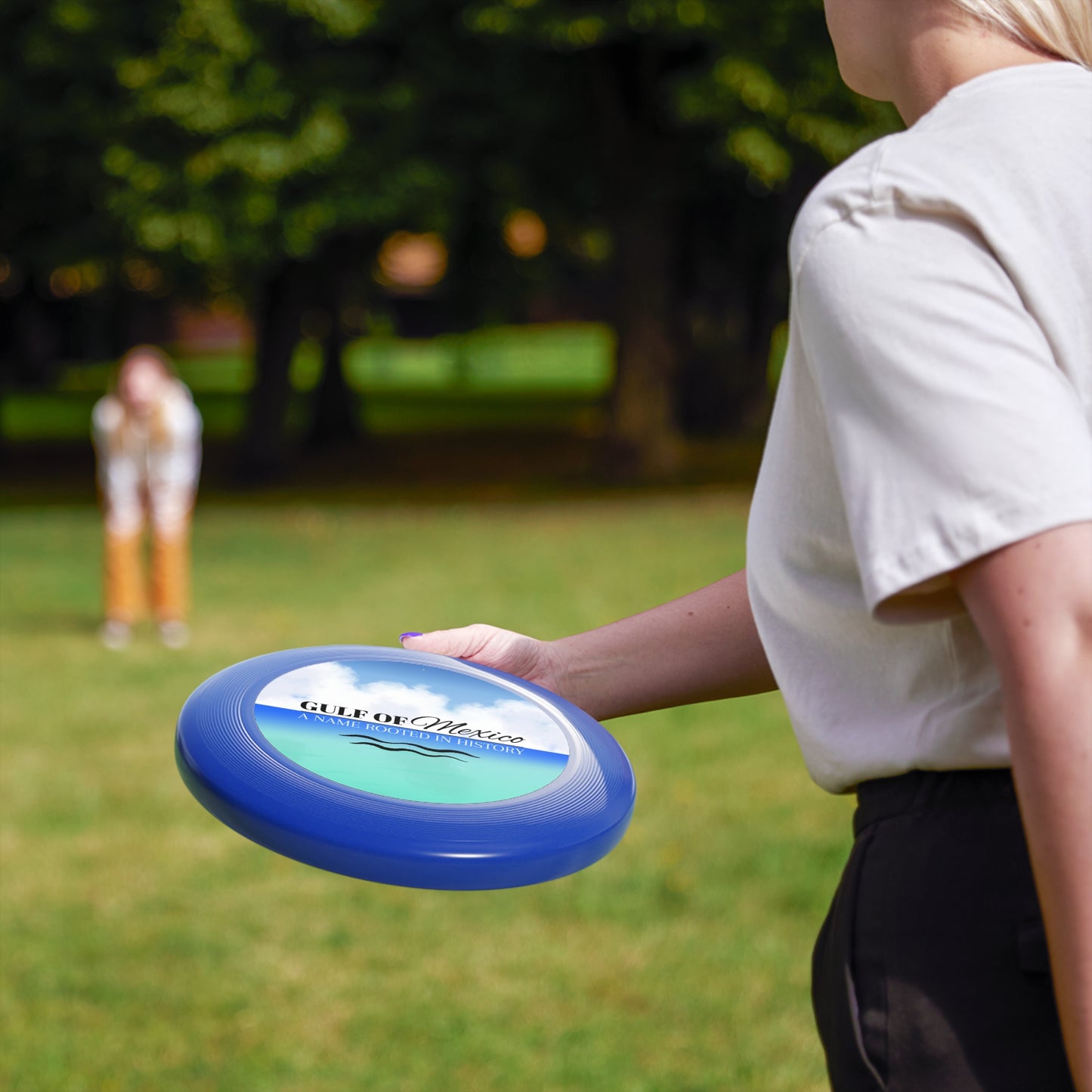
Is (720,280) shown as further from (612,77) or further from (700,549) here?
(700,549)

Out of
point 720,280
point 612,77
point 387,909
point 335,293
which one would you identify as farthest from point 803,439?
point 720,280

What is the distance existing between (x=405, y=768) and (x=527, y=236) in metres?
26.4

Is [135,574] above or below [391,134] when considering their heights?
below

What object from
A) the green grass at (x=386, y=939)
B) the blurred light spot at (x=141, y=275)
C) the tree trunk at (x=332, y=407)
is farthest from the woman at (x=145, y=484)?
the tree trunk at (x=332, y=407)

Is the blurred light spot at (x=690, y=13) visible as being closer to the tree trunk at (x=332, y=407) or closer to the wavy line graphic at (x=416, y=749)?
the tree trunk at (x=332, y=407)

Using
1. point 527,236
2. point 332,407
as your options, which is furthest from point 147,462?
point 527,236

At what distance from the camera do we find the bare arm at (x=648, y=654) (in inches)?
66.7

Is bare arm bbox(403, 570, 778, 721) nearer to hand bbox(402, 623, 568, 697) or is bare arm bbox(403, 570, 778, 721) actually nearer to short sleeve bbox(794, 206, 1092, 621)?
hand bbox(402, 623, 568, 697)

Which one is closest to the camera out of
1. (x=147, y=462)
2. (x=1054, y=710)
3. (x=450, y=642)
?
(x=1054, y=710)

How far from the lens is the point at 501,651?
1898 millimetres

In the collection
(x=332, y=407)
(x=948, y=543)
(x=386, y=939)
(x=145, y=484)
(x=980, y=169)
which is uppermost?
(x=980, y=169)

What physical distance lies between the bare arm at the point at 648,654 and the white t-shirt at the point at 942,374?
40 centimetres

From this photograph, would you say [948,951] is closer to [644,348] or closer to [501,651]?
[501,651]

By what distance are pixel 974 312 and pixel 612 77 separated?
1815 centimetres
